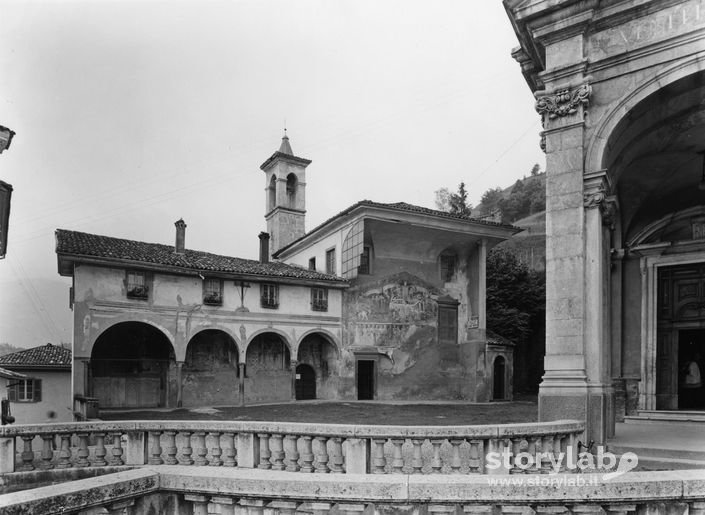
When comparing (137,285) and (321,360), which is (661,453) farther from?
(321,360)

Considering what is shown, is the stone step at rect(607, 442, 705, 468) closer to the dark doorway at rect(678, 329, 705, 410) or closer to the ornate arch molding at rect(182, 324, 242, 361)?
the dark doorway at rect(678, 329, 705, 410)

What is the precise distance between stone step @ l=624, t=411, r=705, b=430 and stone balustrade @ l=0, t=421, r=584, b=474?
6975 mm

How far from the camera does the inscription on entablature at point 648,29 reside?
27.6 ft

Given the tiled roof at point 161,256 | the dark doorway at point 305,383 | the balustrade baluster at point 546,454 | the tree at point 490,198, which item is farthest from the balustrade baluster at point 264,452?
the tree at point 490,198

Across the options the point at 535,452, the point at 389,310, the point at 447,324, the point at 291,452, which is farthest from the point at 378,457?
the point at 447,324

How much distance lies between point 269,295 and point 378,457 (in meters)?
20.7

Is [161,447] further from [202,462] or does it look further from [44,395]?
[44,395]

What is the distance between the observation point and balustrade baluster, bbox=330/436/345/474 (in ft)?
21.9

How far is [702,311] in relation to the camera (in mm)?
14336

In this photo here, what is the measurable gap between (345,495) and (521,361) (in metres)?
36.0

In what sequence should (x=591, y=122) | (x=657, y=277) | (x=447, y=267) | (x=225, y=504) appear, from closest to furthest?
1. (x=225, y=504)
2. (x=591, y=122)
3. (x=657, y=277)
4. (x=447, y=267)

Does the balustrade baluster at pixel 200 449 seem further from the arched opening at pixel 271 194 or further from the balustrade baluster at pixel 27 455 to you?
the arched opening at pixel 271 194

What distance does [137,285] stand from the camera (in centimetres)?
2306

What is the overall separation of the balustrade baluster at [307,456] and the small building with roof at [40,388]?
23.9 metres
